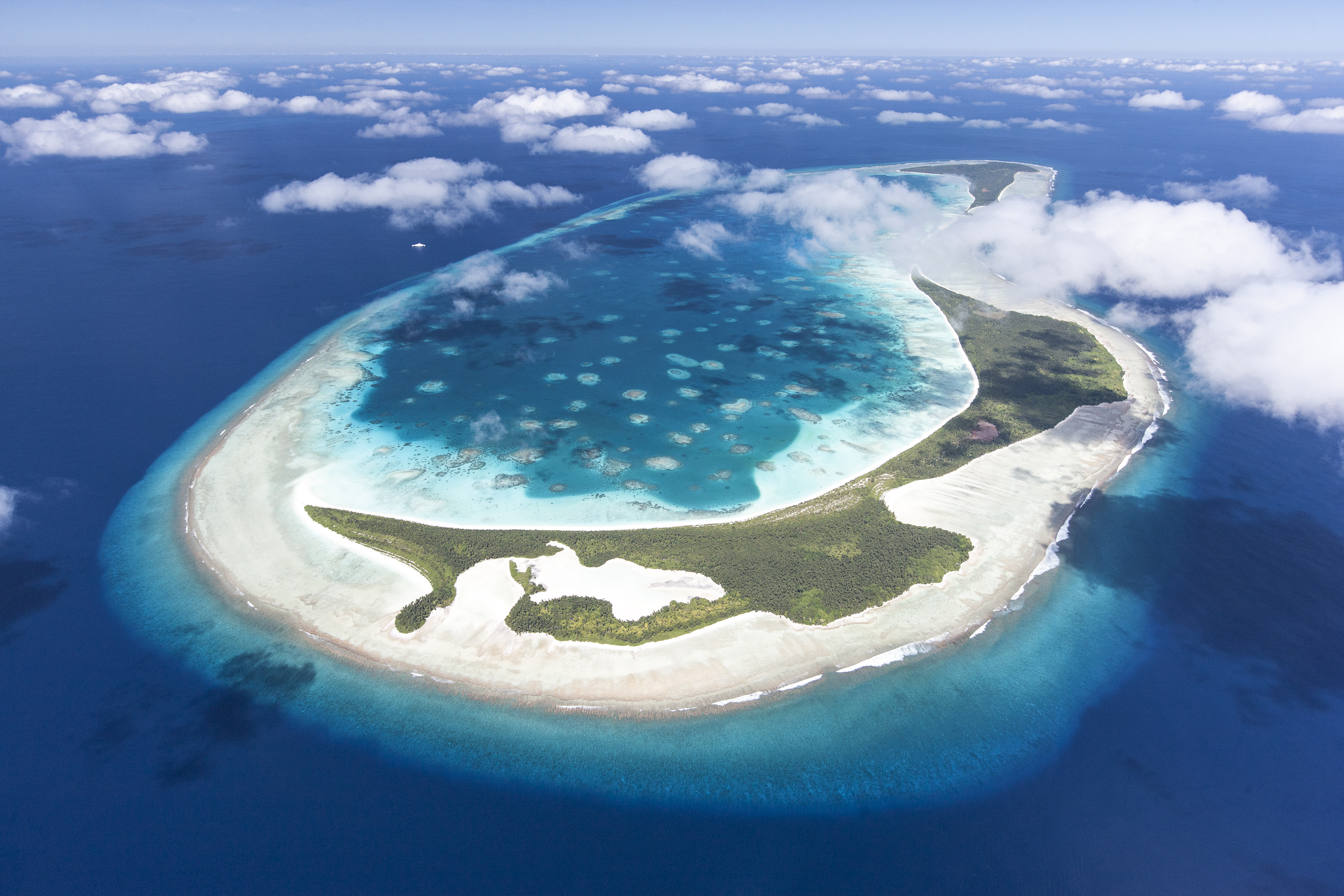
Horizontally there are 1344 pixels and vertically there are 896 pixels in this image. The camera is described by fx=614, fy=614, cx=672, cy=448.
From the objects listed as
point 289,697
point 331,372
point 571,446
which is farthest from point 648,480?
point 331,372

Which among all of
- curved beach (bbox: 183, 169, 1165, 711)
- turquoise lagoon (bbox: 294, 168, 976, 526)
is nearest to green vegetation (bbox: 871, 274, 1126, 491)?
curved beach (bbox: 183, 169, 1165, 711)

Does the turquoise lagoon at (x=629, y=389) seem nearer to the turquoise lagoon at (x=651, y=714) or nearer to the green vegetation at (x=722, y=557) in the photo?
the turquoise lagoon at (x=651, y=714)

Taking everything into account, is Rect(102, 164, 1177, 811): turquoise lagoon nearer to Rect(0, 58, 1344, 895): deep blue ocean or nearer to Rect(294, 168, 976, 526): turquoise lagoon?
Rect(0, 58, 1344, 895): deep blue ocean

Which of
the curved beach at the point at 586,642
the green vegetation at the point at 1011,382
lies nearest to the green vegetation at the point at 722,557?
the curved beach at the point at 586,642

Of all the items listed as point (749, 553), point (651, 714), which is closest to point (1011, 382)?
→ point (749, 553)

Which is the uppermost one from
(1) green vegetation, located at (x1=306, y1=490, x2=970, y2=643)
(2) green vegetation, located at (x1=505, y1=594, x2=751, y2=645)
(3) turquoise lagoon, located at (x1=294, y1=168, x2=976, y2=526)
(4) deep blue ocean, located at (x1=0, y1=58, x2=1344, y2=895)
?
(3) turquoise lagoon, located at (x1=294, y1=168, x2=976, y2=526)

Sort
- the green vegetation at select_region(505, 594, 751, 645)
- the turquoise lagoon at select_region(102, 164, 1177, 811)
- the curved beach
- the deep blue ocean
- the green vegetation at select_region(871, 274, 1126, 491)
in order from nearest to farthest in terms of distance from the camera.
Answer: the deep blue ocean
the turquoise lagoon at select_region(102, 164, 1177, 811)
the curved beach
the green vegetation at select_region(505, 594, 751, 645)
the green vegetation at select_region(871, 274, 1126, 491)

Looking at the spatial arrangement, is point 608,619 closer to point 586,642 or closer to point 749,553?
point 586,642
